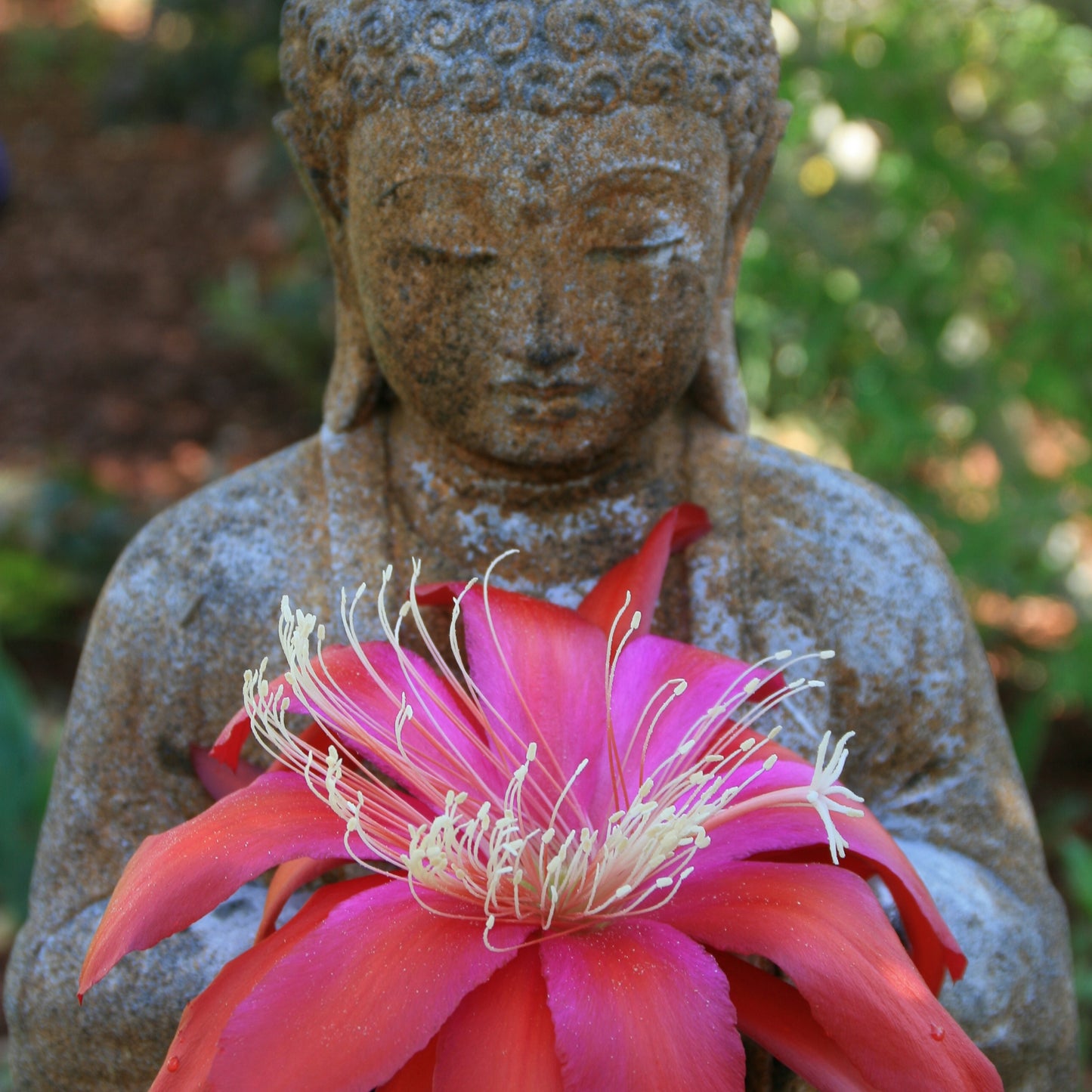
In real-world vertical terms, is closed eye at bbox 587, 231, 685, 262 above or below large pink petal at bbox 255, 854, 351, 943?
above

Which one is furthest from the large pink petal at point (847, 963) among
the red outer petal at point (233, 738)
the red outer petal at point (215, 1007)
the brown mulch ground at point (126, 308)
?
the brown mulch ground at point (126, 308)

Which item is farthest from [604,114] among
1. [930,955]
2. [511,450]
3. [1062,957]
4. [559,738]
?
[1062,957]

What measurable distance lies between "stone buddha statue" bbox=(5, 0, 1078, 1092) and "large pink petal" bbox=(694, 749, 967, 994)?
364 mm

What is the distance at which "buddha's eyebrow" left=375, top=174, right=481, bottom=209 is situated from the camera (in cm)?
125

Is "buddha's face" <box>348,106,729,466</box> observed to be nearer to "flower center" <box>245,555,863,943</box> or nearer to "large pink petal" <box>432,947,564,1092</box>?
"flower center" <box>245,555,863,943</box>

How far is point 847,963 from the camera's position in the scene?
93 cm

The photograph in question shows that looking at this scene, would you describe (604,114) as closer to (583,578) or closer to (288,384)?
(583,578)

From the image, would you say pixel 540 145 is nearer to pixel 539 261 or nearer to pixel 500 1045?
pixel 539 261

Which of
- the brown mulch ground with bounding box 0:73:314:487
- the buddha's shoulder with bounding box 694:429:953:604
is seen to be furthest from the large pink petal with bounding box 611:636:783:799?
the brown mulch ground with bounding box 0:73:314:487

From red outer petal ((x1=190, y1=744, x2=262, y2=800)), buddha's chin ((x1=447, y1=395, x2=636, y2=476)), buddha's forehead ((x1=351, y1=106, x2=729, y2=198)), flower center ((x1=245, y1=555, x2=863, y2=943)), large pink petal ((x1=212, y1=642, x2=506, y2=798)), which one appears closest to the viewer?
flower center ((x1=245, y1=555, x2=863, y2=943))

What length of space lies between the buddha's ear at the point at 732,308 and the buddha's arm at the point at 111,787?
0.62 metres

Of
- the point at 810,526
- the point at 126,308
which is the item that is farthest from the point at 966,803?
the point at 126,308

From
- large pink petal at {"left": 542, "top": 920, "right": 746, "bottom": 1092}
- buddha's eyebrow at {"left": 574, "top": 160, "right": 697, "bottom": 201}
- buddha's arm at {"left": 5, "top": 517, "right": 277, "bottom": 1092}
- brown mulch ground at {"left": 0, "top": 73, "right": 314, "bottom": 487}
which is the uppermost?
buddha's eyebrow at {"left": 574, "top": 160, "right": 697, "bottom": 201}

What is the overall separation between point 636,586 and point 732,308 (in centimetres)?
48
